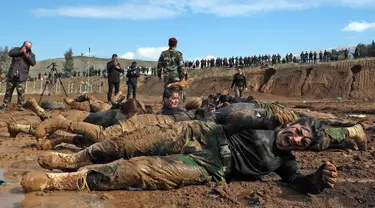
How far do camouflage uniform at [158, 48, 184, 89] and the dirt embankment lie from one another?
22691 mm

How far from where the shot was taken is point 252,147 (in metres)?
3.71

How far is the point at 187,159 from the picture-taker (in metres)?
3.67

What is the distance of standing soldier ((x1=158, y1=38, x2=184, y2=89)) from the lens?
31.6 ft

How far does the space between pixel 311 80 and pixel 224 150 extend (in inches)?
1230

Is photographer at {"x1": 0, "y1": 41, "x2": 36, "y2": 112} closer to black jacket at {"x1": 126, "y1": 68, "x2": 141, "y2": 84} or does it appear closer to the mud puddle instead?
black jacket at {"x1": 126, "y1": 68, "x2": 141, "y2": 84}

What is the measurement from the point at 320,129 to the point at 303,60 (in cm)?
3738

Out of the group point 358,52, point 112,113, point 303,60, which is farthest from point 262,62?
point 112,113

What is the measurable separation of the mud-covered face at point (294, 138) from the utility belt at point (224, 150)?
0.43 meters

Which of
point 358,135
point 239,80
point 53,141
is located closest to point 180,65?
point 53,141

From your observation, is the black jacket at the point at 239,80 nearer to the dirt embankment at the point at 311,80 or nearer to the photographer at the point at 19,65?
the photographer at the point at 19,65

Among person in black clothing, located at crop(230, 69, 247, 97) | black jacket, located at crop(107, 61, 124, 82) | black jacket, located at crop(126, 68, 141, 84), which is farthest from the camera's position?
person in black clothing, located at crop(230, 69, 247, 97)

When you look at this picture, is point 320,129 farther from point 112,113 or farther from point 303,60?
point 303,60

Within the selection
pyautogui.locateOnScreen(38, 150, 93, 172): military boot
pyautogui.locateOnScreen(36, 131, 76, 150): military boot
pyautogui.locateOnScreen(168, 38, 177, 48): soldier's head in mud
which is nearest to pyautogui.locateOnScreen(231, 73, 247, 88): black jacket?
pyautogui.locateOnScreen(168, 38, 177, 48): soldier's head in mud

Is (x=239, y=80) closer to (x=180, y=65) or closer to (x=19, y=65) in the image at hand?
(x=180, y=65)
